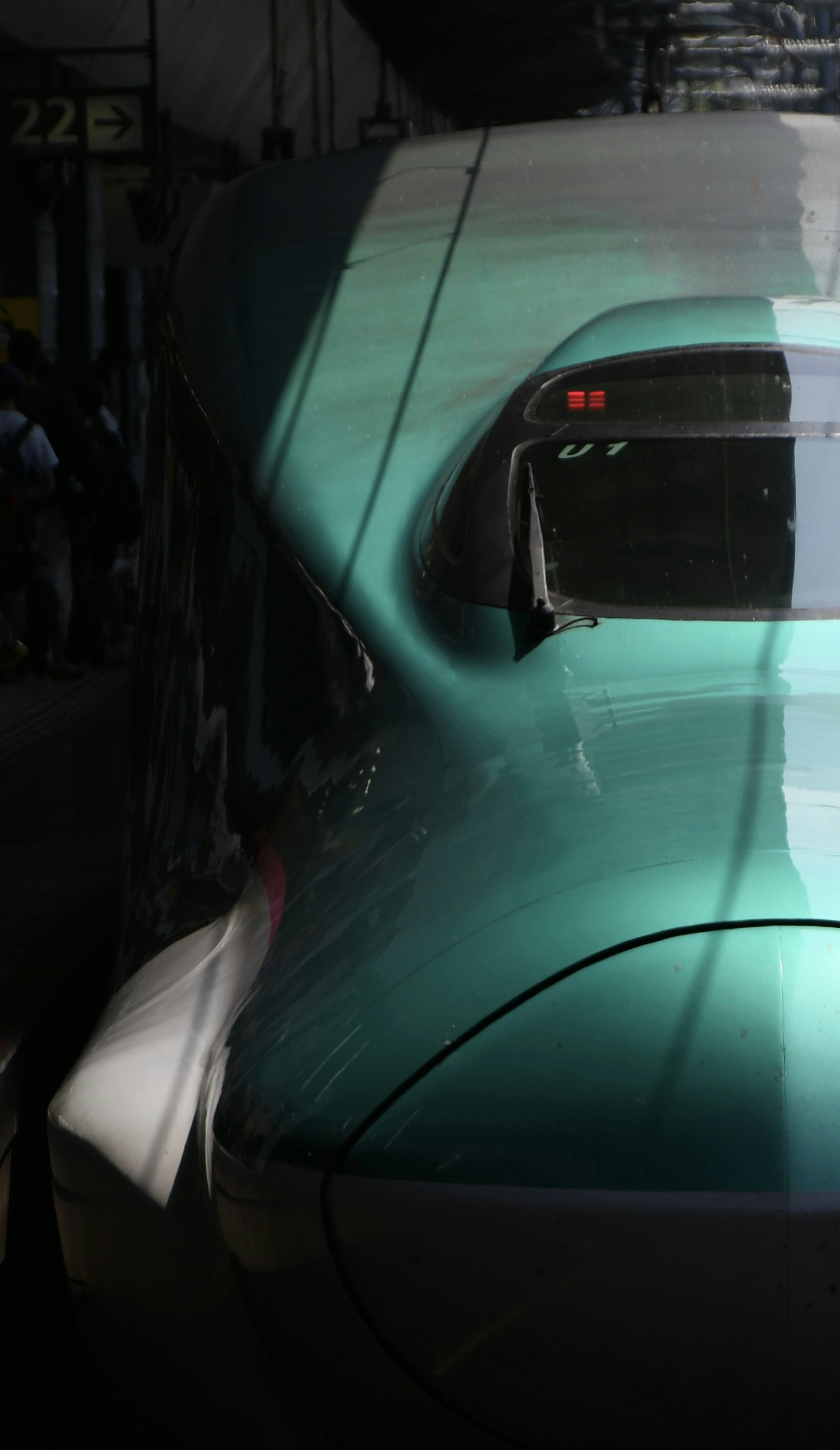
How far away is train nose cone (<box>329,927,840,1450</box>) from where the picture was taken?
186 centimetres

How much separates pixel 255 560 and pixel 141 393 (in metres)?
→ 13.6

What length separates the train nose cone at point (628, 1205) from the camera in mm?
1856

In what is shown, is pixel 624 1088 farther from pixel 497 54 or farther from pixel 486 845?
pixel 497 54

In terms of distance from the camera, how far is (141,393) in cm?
1648

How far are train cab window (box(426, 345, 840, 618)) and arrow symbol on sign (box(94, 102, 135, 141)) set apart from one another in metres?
8.40

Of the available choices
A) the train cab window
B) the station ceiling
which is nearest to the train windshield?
the train cab window

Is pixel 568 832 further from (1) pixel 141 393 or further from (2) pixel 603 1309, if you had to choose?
(1) pixel 141 393

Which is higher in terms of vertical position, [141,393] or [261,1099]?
[141,393]

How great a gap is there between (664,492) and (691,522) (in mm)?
92

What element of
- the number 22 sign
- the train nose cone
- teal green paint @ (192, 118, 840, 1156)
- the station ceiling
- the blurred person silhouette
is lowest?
the train nose cone

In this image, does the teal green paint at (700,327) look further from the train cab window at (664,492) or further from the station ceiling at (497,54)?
the station ceiling at (497,54)

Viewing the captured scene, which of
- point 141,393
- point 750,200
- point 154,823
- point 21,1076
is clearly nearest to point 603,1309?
point 154,823

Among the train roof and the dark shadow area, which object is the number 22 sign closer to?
the dark shadow area

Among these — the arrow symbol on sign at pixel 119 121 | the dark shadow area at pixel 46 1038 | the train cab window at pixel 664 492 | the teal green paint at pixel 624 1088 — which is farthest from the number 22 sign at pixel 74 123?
the teal green paint at pixel 624 1088
